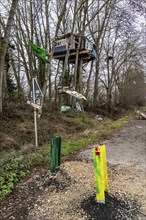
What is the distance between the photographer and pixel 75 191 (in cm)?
320

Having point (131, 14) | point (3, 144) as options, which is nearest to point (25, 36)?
point (131, 14)

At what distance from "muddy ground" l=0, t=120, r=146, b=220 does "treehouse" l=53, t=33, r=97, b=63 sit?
924 cm

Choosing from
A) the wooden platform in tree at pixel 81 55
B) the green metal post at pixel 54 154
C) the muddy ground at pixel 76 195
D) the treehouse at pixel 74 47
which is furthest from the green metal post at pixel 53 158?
the wooden platform in tree at pixel 81 55

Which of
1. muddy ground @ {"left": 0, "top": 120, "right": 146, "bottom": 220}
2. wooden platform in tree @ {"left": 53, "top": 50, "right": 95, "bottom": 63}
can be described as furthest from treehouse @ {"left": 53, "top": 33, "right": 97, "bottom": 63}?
muddy ground @ {"left": 0, "top": 120, "right": 146, "bottom": 220}

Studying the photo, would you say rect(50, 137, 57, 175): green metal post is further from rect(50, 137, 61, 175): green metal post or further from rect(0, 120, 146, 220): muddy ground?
rect(0, 120, 146, 220): muddy ground

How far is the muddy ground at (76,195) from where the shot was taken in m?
2.62

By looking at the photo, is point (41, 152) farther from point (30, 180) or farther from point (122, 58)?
point (122, 58)

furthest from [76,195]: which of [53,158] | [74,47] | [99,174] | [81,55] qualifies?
[81,55]

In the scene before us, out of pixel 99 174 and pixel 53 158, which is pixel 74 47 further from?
pixel 99 174

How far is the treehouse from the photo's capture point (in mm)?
12484

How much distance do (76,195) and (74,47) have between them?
444 inches

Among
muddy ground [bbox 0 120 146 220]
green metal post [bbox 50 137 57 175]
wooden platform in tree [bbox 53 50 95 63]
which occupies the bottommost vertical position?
muddy ground [bbox 0 120 146 220]

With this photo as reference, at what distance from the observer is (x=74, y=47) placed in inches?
515

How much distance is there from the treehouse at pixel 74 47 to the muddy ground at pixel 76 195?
9.24 m
